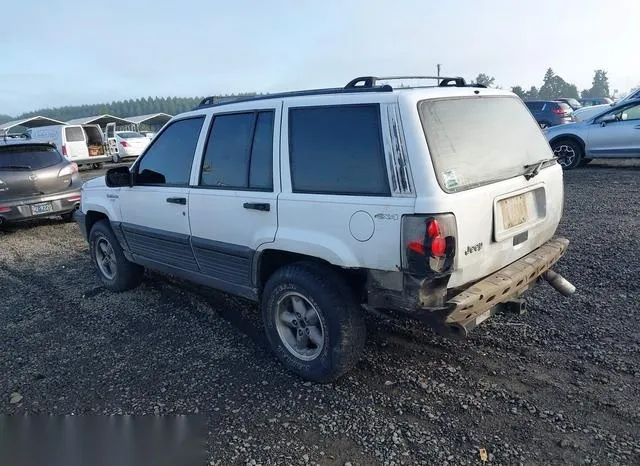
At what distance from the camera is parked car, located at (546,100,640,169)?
1020 centimetres

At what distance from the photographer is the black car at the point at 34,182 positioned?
25.5 ft

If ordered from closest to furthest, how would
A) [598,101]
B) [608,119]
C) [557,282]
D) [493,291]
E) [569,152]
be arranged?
[493,291] < [557,282] < [608,119] < [569,152] < [598,101]

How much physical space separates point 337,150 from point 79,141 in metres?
22.0

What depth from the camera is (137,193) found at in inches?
175

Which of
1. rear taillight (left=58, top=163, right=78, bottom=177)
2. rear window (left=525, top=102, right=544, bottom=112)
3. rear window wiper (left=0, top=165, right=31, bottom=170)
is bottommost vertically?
rear taillight (left=58, top=163, right=78, bottom=177)

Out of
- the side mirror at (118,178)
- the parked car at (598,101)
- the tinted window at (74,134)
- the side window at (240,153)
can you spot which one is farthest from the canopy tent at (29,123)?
the side window at (240,153)

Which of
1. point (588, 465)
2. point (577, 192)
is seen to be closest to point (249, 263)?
point (588, 465)

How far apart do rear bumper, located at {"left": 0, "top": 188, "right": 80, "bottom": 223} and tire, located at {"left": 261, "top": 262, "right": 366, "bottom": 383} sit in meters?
6.44

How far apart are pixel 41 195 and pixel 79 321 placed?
4749 millimetres

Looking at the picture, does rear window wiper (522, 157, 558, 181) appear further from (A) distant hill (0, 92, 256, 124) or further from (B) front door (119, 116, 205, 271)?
(A) distant hill (0, 92, 256, 124)

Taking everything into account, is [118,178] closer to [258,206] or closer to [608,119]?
[258,206]

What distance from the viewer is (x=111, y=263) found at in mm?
5219

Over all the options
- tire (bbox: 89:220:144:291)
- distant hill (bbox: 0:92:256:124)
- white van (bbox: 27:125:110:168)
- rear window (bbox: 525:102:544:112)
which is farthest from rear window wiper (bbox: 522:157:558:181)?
distant hill (bbox: 0:92:256:124)

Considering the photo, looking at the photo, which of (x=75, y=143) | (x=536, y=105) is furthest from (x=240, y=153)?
(x=75, y=143)
